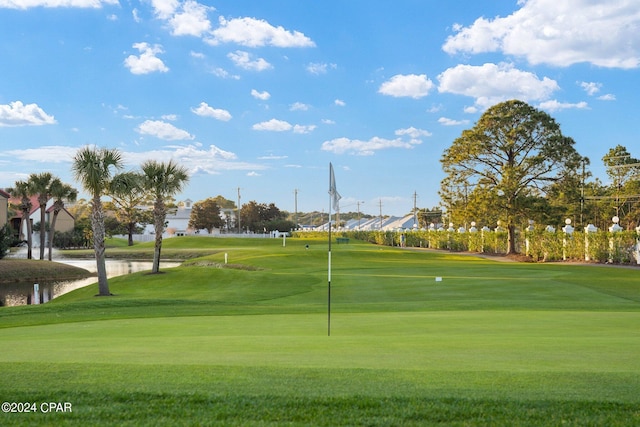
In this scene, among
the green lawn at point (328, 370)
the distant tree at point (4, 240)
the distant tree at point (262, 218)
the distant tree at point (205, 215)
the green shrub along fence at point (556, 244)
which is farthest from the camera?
the distant tree at point (262, 218)

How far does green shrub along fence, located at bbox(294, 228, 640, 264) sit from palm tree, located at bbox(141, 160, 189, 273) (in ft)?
97.7

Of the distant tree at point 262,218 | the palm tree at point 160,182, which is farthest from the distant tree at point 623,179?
the distant tree at point 262,218

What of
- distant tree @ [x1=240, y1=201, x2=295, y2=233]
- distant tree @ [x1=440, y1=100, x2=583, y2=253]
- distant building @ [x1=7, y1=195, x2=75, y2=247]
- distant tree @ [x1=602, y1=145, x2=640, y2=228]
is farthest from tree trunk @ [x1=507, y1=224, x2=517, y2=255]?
distant tree @ [x1=240, y1=201, x2=295, y2=233]

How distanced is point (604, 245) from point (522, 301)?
23590 millimetres

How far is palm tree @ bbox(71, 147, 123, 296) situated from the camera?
27.4 meters

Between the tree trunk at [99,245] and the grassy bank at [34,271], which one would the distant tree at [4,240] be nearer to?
the grassy bank at [34,271]

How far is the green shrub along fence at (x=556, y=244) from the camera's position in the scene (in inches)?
1535

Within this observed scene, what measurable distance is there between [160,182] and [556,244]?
103 feet

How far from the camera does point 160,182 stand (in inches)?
1410

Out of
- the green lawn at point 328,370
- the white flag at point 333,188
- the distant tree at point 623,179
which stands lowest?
the green lawn at point 328,370

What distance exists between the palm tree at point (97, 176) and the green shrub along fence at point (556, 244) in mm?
33344

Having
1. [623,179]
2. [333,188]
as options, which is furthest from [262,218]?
[333,188]

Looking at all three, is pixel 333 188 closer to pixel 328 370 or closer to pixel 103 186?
pixel 328 370

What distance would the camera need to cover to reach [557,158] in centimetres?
5091
